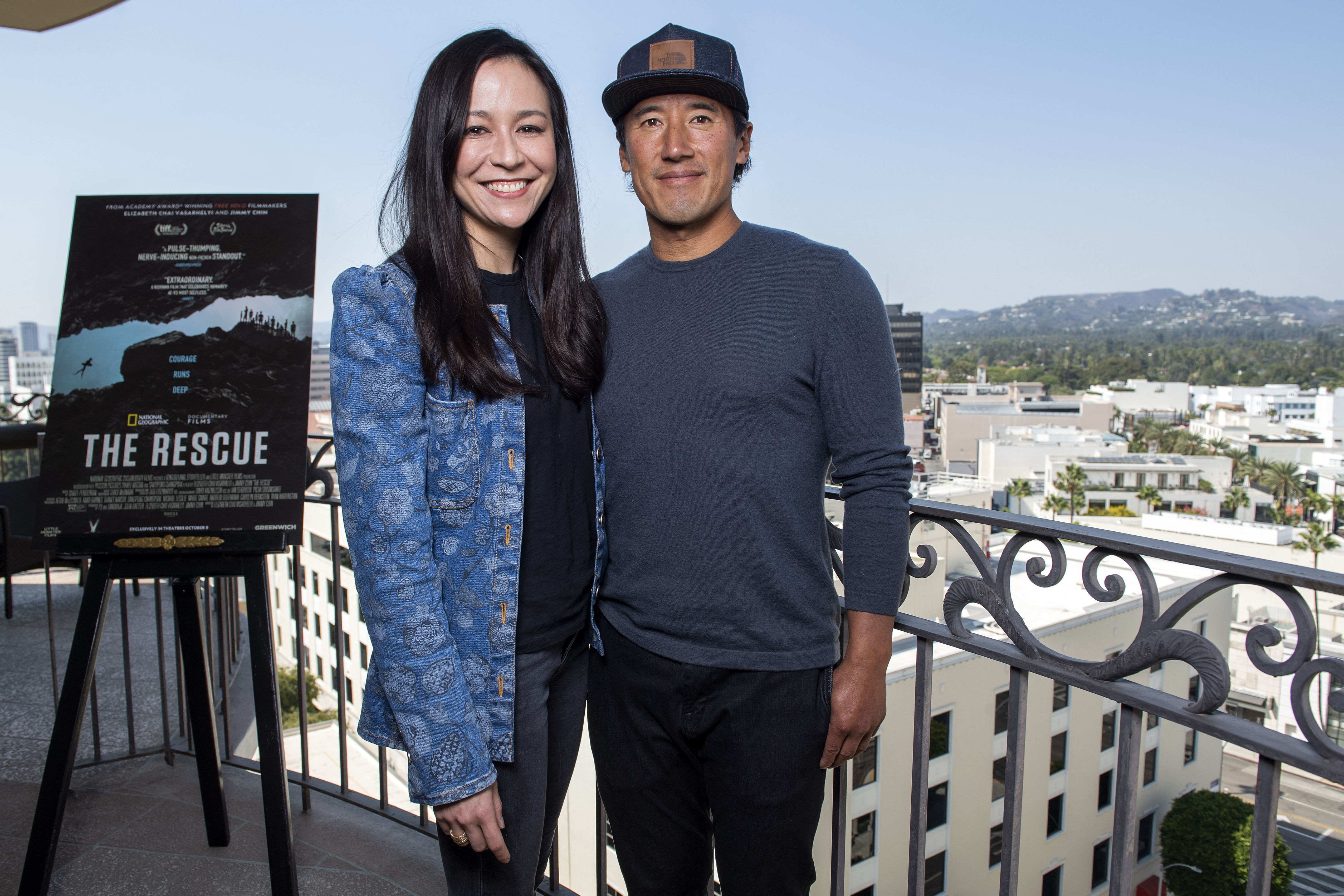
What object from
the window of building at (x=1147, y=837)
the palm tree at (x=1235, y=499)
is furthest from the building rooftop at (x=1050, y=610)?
the palm tree at (x=1235, y=499)

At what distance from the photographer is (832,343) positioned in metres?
1.19

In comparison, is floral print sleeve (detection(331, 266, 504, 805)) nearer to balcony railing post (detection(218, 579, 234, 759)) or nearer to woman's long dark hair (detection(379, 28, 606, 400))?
woman's long dark hair (detection(379, 28, 606, 400))

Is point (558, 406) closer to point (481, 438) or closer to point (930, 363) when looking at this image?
point (481, 438)

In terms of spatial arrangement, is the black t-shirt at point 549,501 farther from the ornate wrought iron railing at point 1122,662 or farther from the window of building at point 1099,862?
the window of building at point 1099,862

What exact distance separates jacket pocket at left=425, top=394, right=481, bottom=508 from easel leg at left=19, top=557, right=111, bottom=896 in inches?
Answer: 39.0

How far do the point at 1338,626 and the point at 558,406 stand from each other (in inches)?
1412

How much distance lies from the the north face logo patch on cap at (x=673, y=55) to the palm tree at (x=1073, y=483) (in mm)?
38641

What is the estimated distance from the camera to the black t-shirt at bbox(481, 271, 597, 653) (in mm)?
1207

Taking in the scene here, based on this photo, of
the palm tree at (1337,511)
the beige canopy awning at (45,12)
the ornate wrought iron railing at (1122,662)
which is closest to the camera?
the ornate wrought iron railing at (1122,662)

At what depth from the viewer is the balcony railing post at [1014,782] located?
1331 mm

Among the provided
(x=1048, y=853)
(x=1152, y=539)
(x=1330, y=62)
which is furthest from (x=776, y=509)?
(x=1330, y=62)

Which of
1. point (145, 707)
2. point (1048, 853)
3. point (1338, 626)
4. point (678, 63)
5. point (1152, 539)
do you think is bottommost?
point (1048, 853)

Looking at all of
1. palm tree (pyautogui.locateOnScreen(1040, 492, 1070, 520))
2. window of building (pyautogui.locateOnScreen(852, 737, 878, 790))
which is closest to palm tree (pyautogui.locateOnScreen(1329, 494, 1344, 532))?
palm tree (pyautogui.locateOnScreen(1040, 492, 1070, 520))

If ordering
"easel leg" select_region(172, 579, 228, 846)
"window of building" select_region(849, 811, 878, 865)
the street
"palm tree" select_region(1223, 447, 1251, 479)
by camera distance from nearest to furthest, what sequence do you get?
"easel leg" select_region(172, 579, 228, 846) → "window of building" select_region(849, 811, 878, 865) → the street → "palm tree" select_region(1223, 447, 1251, 479)
